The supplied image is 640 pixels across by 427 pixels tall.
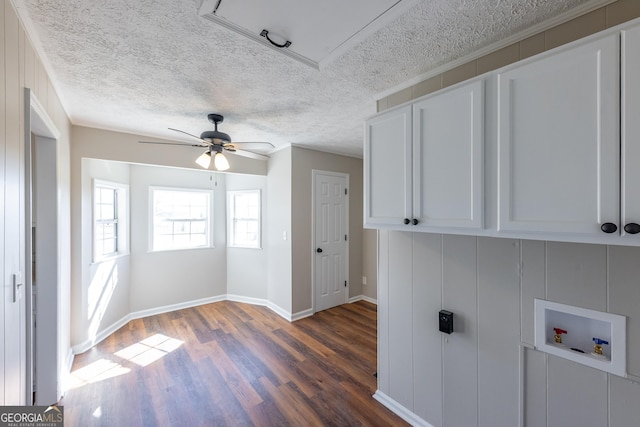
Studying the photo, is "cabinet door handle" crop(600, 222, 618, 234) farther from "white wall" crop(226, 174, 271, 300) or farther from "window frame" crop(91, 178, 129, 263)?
"window frame" crop(91, 178, 129, 263)

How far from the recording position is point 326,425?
1893 millimetres

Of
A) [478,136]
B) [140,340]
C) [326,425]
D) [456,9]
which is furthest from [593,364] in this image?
[140,340]

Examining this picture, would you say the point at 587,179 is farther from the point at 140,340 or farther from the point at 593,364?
the point at 140,340

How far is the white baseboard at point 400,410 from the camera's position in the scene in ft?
6.17

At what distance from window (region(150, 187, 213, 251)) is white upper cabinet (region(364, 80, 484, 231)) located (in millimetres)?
3463

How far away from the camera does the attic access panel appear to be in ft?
3.95

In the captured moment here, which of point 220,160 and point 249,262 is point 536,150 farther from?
point 249,262

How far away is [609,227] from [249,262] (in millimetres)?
4210

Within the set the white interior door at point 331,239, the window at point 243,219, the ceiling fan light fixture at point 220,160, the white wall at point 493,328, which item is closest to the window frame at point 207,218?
the window at point 243,219

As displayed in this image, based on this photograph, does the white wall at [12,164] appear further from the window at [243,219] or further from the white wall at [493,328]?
the window at [243,219]

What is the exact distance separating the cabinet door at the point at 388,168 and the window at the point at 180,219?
136 inches

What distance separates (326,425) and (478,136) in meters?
2.14

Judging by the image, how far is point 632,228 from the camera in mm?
866

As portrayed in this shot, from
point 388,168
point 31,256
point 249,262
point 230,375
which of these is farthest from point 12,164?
point 249,262
